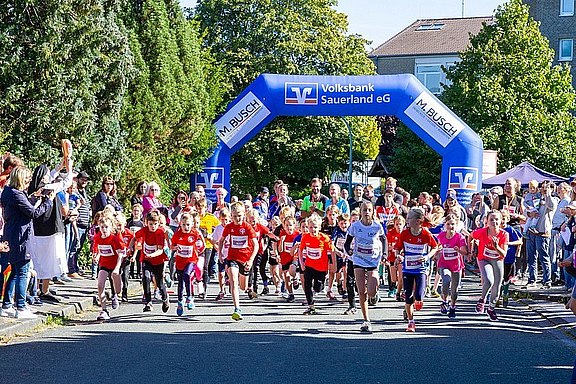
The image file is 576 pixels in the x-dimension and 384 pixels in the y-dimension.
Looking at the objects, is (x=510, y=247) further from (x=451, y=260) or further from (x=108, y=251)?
(x=108, y=251)

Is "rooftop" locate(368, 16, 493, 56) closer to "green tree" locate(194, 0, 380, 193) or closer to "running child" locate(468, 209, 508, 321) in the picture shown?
"green tree" locate(194, 0, 380, 193)

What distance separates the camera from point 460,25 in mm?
78875

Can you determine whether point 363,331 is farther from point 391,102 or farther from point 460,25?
point 460,25

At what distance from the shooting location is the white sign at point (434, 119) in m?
25.5

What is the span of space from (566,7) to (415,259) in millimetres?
56175

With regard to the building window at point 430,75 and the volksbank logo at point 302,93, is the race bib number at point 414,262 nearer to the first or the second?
the volksbank logo at point 302,93

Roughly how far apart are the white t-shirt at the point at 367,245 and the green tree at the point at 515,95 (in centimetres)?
3231

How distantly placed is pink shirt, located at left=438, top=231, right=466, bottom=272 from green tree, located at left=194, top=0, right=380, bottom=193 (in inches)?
1283

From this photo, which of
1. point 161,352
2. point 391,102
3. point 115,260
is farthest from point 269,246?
point 391,102

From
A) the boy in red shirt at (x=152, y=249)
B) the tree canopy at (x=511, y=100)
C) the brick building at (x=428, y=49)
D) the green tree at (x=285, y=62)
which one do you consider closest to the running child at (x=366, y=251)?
the boy in red shirt at (x=152, y=249)

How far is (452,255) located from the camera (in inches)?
567

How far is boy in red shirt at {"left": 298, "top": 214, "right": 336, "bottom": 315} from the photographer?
14977mm

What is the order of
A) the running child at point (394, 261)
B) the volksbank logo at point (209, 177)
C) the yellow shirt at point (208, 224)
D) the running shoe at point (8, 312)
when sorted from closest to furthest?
1. the running shoe at point (8, 312)
2. the running child at point (394, 261)
3. the yellow shirt at point (208, 224)
4. the volksbank logo at point (209, 177)

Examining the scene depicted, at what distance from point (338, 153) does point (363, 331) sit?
37.9 m
